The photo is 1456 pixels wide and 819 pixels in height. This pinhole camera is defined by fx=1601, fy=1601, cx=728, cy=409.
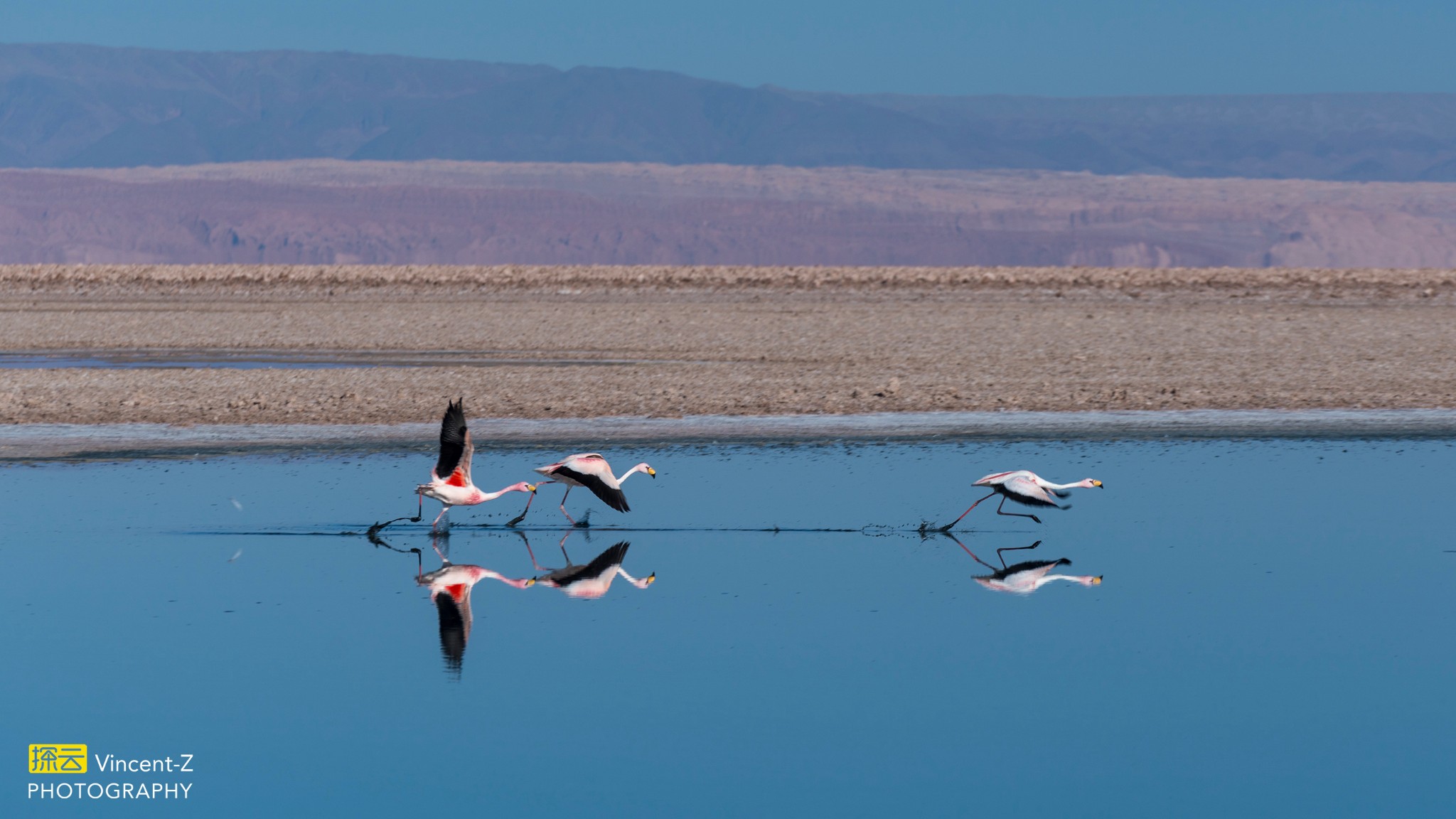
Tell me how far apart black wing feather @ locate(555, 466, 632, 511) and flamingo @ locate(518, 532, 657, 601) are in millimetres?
461

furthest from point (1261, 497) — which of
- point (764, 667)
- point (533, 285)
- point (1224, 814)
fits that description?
point (533, 285)

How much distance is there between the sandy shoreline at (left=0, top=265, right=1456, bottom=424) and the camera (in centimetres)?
1969

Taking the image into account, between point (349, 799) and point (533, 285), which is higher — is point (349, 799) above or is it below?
below

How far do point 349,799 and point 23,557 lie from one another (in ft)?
18.6

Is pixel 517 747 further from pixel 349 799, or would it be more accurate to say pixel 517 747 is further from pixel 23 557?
pixel 23 557

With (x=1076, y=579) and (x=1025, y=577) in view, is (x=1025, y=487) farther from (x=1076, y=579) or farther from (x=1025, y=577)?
(x=1076, y=579)

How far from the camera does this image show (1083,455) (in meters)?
15.4

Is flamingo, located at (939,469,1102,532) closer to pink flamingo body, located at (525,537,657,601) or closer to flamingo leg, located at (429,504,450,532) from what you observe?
pink flamingo body, located at (525,537,657,601)

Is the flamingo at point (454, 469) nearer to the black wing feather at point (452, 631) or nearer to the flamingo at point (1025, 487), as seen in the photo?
the black wing feather at point (452, 631)

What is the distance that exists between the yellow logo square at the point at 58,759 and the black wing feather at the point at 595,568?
12.0 feet

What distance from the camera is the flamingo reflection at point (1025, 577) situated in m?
9.77

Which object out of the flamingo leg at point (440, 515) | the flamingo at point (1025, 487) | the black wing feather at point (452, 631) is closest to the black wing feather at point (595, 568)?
the black wing feather at point (452, 631)

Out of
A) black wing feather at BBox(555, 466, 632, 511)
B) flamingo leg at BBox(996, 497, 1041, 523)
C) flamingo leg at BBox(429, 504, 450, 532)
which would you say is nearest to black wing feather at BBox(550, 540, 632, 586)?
black wing feather at BBox(555, 466, 632, 511)

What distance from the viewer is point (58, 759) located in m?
6.82
